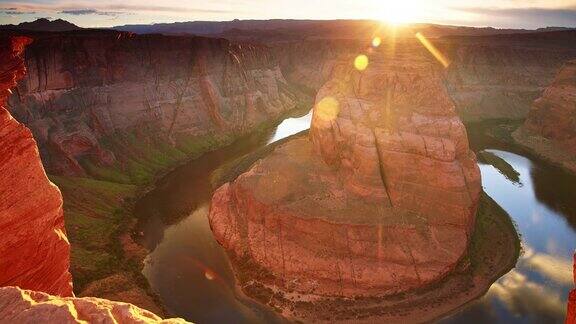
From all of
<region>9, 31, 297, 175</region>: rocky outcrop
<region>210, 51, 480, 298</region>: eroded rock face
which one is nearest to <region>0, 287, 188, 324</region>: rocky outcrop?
<region>210, 51, 480, 298</region>: eroded rock face

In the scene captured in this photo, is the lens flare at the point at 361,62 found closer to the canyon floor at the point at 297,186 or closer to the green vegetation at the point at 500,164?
the canyon floor at the point at 297,186

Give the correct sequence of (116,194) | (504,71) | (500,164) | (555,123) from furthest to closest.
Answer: (504,71), (555,123), (500,164), (116,194)

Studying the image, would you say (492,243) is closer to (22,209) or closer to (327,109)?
(327,109)

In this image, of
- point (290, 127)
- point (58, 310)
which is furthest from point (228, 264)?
point (290, 127)

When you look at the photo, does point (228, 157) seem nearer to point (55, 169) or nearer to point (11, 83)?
point (55, 169)

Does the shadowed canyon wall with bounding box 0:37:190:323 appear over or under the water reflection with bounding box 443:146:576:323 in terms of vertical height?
over

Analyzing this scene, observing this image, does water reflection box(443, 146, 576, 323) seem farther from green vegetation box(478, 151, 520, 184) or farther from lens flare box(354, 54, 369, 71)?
lens flare box(354, 54, 369, 71)

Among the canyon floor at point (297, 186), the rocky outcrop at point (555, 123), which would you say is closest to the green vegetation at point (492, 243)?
the canyon floor at point (297, 186)
